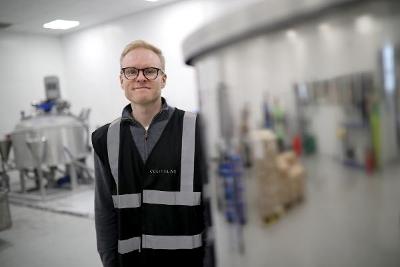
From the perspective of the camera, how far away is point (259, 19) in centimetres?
41

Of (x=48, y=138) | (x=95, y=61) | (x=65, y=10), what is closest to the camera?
(x=48, y=138)

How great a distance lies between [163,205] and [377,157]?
1053 mm

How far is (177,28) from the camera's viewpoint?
5.61 metres

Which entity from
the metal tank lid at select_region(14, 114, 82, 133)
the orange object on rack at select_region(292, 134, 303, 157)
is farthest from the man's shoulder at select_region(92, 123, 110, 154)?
the metal tank lid at select_region(14, 114, 82, 133)

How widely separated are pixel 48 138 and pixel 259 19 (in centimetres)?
515

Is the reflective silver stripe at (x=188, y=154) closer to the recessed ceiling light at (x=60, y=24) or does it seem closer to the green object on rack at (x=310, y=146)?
the green object on rack at (x=310, y=146)

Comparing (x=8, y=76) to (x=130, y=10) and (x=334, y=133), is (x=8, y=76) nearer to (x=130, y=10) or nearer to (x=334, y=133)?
(x=130, y=10)

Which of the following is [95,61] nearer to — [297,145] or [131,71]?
[131,71]

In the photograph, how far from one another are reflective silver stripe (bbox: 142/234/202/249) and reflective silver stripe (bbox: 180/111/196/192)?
0.21m

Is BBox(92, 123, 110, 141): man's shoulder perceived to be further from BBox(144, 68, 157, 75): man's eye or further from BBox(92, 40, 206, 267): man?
BBox(144, 68, 157, 75): man's eye

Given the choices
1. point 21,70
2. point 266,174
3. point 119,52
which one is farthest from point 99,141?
point 21,70

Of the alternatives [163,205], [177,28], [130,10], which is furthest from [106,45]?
[163,205]

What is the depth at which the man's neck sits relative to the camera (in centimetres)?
157

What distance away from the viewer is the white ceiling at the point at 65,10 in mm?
5289
